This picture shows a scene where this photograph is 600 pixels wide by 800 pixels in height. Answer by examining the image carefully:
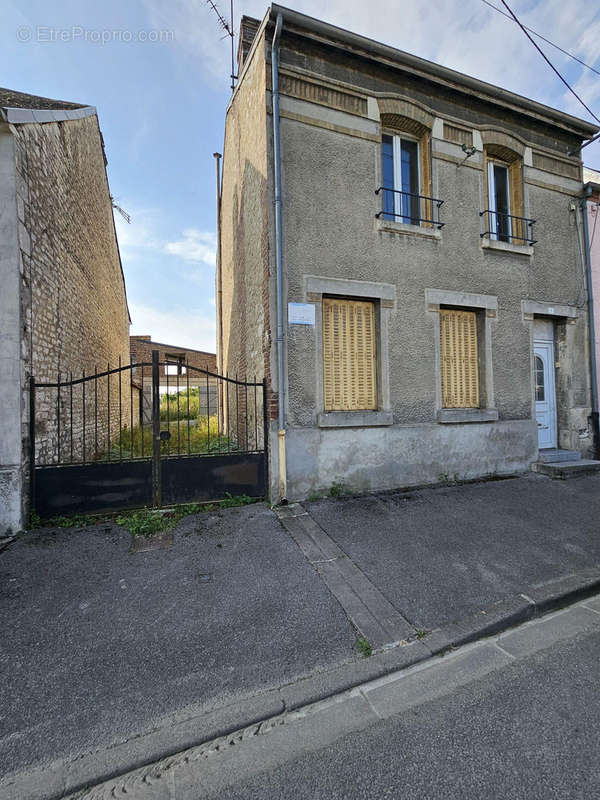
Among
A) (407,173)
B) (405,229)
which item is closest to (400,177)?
(407,173)

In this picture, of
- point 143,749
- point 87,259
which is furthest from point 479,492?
point 87,259

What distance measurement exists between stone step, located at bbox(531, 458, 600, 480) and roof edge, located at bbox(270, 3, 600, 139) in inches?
256

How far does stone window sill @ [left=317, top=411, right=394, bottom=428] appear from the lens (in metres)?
5.30

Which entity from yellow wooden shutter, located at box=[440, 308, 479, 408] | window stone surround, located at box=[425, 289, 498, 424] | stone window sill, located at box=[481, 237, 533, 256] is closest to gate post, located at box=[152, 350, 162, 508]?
window stone surround, located at box=[425, 289, 498, 424]

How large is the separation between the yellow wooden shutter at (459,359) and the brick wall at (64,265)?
5.24 m

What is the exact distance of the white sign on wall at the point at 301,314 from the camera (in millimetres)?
5233

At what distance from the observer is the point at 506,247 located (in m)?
6.60

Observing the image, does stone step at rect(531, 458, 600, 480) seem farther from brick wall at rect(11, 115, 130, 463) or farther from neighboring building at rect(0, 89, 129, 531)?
neighboring building at rect(0, 89, 129, 531)

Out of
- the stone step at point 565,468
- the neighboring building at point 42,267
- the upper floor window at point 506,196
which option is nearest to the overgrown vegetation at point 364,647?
the neighboring building at point 42,267

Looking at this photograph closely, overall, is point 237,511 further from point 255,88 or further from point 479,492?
point 255,88

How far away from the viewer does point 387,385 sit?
18.8ft

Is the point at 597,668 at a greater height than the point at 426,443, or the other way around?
the point at 426,443

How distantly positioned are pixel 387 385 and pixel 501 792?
459cm

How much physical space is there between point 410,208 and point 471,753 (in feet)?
22.5
